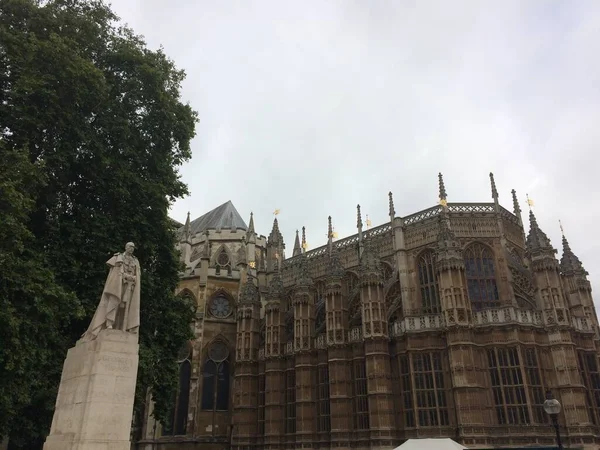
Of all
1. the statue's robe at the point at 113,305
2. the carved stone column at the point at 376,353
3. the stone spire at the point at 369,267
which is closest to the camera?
the statue's robe at the point at 113,305

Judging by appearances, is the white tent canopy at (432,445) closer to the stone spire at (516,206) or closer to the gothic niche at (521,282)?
the gothic niche at (521,282)

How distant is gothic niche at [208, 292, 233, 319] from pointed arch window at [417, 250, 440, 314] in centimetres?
1769

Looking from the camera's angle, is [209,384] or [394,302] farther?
[209,384]

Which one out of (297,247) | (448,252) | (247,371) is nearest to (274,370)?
(247,371)

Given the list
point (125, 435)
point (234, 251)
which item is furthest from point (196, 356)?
point (125, 435)

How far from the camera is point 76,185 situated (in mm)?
18250

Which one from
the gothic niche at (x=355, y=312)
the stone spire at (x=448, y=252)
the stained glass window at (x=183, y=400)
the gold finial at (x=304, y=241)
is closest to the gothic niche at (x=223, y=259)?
the gold finial at (x=304, y=241)

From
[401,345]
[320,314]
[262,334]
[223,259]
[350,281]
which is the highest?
[223,259]

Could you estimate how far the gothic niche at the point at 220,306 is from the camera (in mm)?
41406

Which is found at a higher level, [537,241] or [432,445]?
[537,241]

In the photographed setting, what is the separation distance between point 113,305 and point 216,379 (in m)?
29.8

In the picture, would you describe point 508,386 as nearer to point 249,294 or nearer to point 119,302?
point 249,294

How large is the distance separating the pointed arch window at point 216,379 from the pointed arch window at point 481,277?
20280 millimetres

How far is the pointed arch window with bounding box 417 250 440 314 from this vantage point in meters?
30.2
